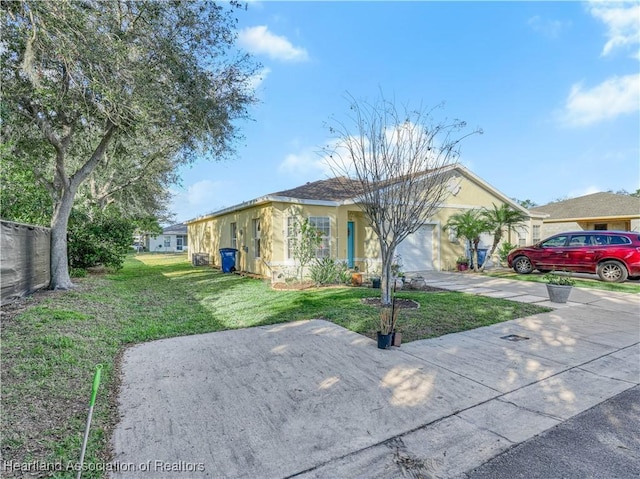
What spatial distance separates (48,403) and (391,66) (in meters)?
10.2

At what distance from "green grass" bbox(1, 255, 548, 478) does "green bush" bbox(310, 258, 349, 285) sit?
100 cm

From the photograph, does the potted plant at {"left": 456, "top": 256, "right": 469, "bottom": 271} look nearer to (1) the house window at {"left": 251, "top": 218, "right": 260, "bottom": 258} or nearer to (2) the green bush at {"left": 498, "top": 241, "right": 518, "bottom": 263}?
(2) the green bush at {"left": 498, "top": 241, "right": 518, "bottom": 263}

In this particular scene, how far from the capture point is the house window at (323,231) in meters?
11.7

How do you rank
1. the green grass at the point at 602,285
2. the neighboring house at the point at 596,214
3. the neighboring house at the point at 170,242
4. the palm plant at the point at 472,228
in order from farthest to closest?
the neighboring house at the point at 170,242 → the neighboring house at the point at 596,214 → the palm plant at the point at 472,228 → the green grass at the point at 602,285

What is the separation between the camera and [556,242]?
11984 millimetres

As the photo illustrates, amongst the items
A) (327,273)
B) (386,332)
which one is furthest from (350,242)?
(386,332)

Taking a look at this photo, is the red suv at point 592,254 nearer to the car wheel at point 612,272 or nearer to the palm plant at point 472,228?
the car wheel at point 612,272

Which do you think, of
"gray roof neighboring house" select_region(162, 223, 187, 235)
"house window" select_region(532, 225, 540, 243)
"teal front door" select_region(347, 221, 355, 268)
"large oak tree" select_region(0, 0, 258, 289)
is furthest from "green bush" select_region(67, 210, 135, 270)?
"gray roof neighboring house" select_region(162, 223, 187, 235)

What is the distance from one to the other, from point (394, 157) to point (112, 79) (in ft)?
17.5

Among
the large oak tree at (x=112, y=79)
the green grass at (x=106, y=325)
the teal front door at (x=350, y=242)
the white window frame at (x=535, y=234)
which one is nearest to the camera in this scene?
the green grass at (x=106, y=325)

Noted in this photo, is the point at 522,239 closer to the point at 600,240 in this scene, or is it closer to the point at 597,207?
the point at 600,240

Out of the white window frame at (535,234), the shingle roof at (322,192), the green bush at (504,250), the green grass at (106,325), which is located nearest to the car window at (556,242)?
the green bush at (504,250)

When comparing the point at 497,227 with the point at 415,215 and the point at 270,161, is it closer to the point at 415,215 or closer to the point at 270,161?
the point at 415,215

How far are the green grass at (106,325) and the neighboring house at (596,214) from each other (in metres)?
15.8
